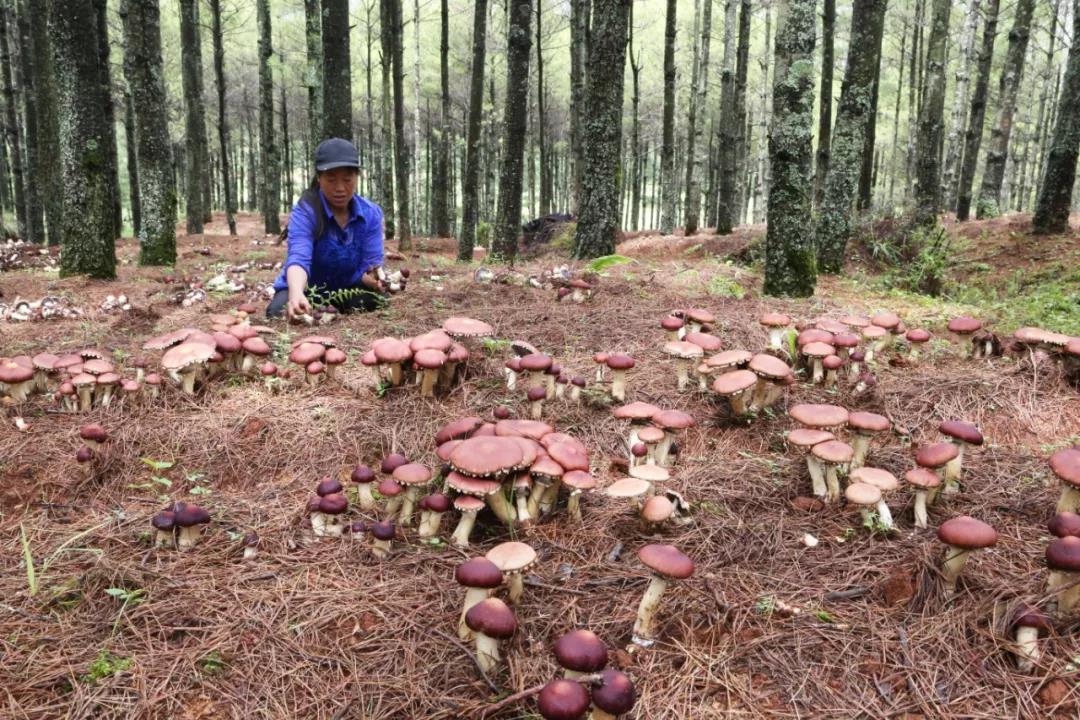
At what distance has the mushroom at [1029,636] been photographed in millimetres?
2291

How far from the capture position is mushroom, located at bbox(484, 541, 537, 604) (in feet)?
8.07

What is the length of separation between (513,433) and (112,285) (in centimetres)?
883

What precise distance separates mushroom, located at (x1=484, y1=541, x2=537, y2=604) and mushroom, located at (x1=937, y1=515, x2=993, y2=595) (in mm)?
1635

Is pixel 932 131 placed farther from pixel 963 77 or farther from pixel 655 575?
pixel 655 575

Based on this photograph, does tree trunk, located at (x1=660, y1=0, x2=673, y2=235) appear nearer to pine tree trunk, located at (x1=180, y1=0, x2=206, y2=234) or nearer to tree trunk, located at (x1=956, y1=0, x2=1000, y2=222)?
tree trunk, located at (x1=956, y1=0, x2=1000, y2=222)

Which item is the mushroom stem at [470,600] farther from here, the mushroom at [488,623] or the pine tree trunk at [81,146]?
the pine tree trunk at [81,146]

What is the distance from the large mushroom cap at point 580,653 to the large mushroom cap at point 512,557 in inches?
15.1

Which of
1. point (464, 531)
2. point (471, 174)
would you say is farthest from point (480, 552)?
point (471, 174)

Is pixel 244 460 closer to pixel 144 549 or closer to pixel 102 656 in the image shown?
pixel 144 549

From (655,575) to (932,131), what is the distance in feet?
53.1

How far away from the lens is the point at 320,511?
124 inches

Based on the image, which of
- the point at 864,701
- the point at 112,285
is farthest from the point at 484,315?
the point at 112,285

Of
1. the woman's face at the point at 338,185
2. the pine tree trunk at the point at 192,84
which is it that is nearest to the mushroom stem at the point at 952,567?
the woman's face at the point at 338,185

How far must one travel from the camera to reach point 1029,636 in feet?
7.61
